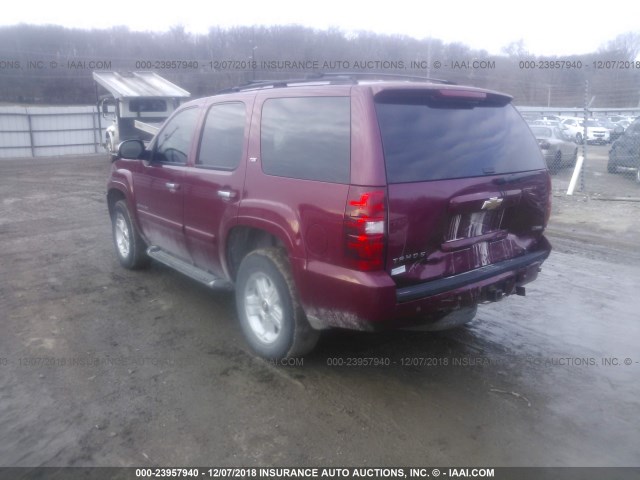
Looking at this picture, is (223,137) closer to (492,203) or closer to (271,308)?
(271,308)

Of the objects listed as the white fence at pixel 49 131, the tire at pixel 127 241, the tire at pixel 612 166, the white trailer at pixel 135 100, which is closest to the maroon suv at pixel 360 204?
the tire at pixel 127 241

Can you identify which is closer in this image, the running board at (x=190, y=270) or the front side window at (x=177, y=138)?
the running board at (x=190, y=270)

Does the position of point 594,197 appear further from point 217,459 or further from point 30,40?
point 30,40

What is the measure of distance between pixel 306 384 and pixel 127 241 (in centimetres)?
343

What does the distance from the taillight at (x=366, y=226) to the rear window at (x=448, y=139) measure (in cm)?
18

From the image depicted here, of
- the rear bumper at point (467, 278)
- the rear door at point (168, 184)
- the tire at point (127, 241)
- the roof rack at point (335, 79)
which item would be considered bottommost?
the tire at point (127, 241)

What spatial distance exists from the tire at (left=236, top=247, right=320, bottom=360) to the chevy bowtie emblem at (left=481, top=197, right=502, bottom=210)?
1371mm

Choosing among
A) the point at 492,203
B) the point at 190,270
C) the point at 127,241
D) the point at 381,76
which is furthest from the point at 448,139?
the point at 127,241

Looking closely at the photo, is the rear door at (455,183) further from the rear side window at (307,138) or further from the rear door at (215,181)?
the rear door at (215,181)

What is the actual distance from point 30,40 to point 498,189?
1930 inches

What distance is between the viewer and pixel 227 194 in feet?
13.5

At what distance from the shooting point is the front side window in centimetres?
482

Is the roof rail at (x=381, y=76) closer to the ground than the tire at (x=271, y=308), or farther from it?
farther from it

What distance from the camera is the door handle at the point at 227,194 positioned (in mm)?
4059
